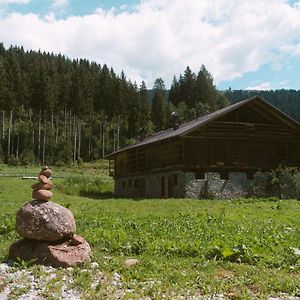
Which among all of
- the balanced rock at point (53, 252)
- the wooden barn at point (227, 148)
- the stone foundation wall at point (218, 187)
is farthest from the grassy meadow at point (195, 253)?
the wooden barn at point (227, 148)

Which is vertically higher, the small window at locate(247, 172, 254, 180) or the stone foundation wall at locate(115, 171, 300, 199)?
the small window at locate(247, 172, 254, 180)

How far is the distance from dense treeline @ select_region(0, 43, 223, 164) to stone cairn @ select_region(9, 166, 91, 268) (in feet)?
209

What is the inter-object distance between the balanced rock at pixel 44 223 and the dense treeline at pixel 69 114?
209 ft

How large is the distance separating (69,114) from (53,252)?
264ft

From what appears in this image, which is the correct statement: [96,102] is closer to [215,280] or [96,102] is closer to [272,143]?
[272,143]

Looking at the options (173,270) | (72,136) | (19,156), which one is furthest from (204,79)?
(173,270)

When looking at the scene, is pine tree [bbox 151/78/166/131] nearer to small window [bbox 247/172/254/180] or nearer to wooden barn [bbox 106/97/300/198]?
wooden barn [bbox 106/97/300/198]

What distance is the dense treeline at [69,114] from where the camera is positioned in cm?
7981

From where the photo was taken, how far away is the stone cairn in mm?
10852

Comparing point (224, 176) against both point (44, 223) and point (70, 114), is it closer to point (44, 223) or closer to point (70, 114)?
point (44, 223)

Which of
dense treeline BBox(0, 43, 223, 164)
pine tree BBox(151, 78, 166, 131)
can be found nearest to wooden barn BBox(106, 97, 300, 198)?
dense treeline BBox(0, 43, 223, 164)

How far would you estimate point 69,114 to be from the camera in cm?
8981

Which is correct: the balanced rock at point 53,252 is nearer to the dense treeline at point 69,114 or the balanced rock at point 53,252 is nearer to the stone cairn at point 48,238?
the stone cairn at point 48,238

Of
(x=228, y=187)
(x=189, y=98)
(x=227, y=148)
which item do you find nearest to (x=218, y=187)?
(x=228, y=187)
